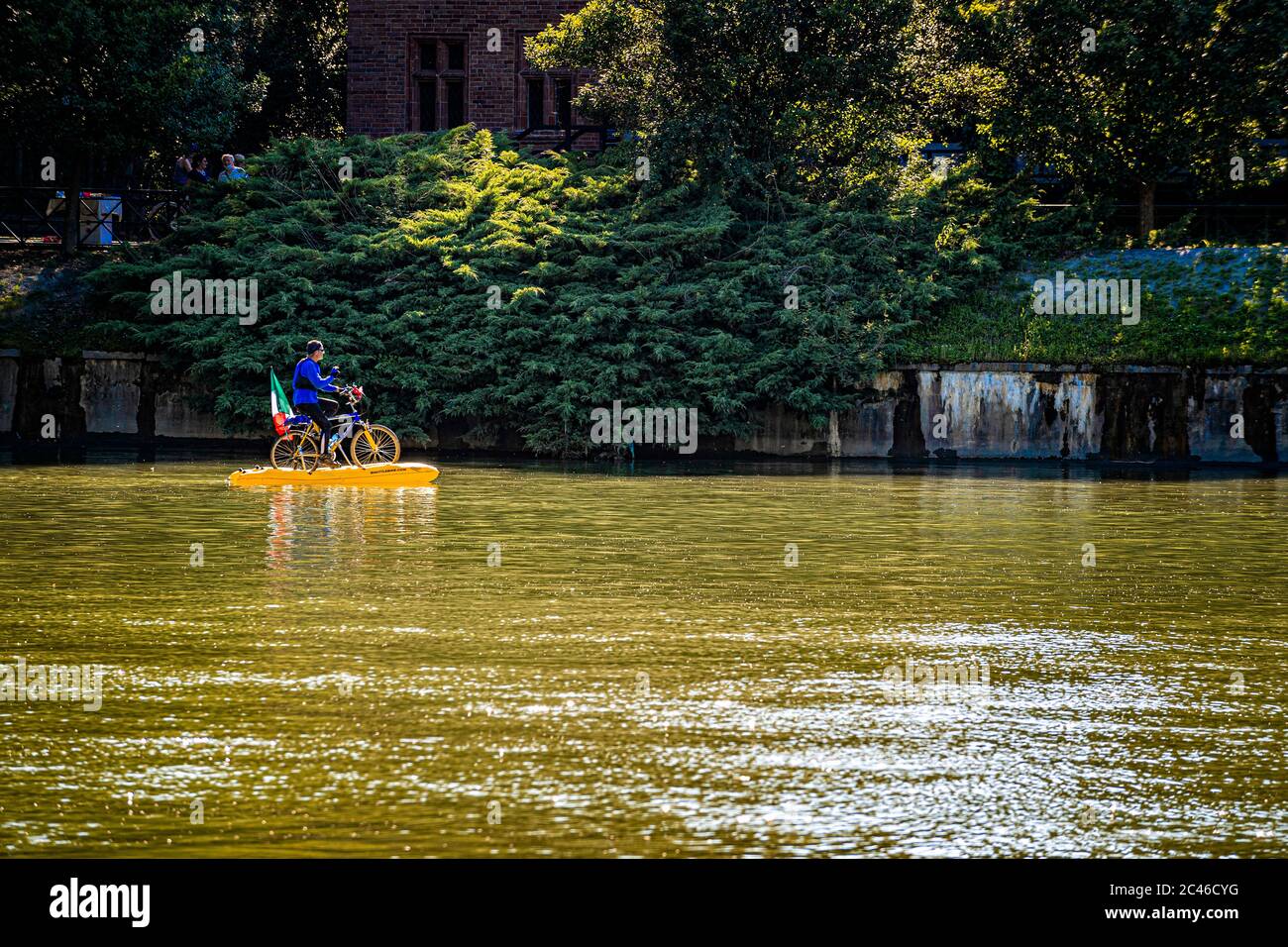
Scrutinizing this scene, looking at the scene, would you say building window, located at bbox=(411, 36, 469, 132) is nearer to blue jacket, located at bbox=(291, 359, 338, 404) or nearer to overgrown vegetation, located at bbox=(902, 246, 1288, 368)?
overgrown vegetation, located at bbox=(902, 246, 1288, 368)

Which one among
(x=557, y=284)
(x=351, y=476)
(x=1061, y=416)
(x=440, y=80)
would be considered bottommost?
(x=351, y=476)

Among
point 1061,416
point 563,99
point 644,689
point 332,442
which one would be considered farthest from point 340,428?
point 563,99

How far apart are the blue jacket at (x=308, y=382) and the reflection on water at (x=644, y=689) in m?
7.44

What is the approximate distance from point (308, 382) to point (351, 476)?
1762 millimetres

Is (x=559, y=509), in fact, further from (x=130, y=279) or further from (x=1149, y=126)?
(x=1149, y=126)

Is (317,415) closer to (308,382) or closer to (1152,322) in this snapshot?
(308,382)

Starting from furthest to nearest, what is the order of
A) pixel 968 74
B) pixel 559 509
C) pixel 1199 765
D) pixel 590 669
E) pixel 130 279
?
pixel 968 74 → pixel 130 279 → pixel 559 509 → pixel 590 669 → pixel 1199 765

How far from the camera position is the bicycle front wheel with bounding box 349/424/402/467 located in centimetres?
2534

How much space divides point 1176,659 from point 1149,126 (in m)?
28.5

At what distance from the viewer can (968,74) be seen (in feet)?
125

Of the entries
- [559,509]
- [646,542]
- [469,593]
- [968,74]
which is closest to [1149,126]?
[968,74]

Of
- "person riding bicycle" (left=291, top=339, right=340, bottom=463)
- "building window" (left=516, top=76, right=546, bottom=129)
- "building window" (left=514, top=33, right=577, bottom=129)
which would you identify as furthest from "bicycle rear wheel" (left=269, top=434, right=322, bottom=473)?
→ "building window" (left=516, top=76, right=546, bottom=129)

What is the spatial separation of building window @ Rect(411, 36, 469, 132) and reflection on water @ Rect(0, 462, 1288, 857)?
32.8 metres

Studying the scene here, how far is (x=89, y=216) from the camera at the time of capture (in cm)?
4109
